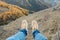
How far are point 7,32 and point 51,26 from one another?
0.78 metres

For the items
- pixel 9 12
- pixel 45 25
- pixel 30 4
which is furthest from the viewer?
pixel 30 4

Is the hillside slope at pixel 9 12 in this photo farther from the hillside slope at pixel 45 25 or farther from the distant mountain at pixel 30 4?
the hillside slope at pixel 45 25

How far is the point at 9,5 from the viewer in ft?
16.7

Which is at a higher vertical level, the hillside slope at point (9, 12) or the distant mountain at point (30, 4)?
the distant mountain at point (30, 4)

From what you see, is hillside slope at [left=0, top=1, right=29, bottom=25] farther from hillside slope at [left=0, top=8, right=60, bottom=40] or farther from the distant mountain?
hillside slope at [left=0, top=8, right=60, bottom=40]

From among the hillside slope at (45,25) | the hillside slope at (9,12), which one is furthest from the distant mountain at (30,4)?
the hillside slope at (45,25)

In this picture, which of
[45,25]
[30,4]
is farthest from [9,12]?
[45,25]

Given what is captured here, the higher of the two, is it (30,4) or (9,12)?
(30,4)

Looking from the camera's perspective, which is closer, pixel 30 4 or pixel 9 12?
pixel 9 12

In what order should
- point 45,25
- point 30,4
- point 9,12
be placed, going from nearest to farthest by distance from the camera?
1. point 45,25
2. point 9,12
3. point 30,4

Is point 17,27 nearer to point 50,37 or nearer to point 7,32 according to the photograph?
point 7,32

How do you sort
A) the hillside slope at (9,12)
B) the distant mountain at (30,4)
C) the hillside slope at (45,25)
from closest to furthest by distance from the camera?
the hillside slope at (45,25) → the hillside slope at (9,12) → the distant mountain at (30,4)

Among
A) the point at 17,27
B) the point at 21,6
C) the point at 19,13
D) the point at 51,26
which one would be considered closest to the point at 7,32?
the point at 17,27

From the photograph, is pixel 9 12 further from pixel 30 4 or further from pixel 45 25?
pixel 45 25
